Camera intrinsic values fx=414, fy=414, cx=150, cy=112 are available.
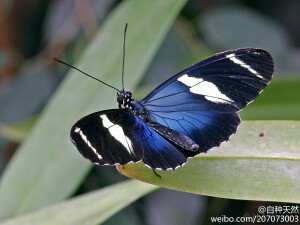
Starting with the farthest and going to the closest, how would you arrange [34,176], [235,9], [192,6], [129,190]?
1. [192,6]
2. [235,9]
3. [34,176]
4. [129,190]

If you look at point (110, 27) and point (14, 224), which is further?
point (110, 27)

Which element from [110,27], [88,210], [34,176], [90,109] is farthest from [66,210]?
[110,27]

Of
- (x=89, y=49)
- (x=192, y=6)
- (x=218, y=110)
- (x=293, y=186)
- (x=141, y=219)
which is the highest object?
(x=192, y=6)

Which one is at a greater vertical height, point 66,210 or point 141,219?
point 66,210

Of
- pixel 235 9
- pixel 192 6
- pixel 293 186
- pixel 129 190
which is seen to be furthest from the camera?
pixel 192 6

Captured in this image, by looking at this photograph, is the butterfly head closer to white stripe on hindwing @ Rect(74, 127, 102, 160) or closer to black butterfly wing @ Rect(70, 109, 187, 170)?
black butterfly wing @ Rect(70, 109, 187, 170)

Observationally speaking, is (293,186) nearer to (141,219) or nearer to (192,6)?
(141,219)

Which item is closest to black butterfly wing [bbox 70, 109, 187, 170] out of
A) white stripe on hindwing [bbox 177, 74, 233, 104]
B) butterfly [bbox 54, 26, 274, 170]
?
butterfly [bbox 54, 26, 274, 170]
